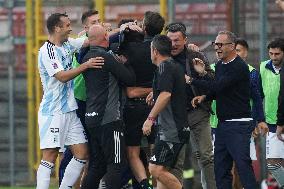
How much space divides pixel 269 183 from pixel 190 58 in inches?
138

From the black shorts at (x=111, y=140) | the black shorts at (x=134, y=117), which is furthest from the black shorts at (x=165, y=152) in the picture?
the black shorts at (x=134, y=117)

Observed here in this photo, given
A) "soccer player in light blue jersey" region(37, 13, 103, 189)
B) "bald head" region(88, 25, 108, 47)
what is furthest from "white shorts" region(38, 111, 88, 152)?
"bald head" region(88, 25, 108, 47)

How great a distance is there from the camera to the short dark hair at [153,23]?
1418 centimetres

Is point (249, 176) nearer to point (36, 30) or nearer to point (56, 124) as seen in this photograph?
point (56, 124)

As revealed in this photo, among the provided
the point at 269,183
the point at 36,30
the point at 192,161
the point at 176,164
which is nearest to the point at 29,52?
the point at 36,30

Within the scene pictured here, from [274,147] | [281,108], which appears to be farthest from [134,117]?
[274,147]

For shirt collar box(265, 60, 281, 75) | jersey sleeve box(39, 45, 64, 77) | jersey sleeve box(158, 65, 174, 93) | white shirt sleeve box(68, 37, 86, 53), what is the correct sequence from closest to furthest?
jersey sleeve box(158, 65, 174, 93) < jersey sleeve box(39, 45, 64, 77) < white shirt sleeve box(68, 37, 86, 53) < shirt collar box(265, 60, 281, 75)

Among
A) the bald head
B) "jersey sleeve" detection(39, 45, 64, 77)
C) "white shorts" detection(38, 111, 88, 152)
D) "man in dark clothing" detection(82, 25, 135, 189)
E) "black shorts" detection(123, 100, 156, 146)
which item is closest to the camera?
"man in dark clothing" detection(82, 25, 135, 189)

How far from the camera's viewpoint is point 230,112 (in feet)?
45.3

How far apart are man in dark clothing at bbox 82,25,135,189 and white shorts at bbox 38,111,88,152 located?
1.22 ft

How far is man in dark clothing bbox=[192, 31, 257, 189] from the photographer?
13.7 m

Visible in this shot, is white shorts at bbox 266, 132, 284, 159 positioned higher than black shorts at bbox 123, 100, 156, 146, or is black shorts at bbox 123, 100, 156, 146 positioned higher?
black shorts at bbox 123, 100, 156, 146

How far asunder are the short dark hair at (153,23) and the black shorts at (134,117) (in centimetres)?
85

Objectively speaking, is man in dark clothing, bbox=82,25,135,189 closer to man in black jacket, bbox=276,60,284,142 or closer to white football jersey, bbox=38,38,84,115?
white football jersey, bbox=38,38,84,115
